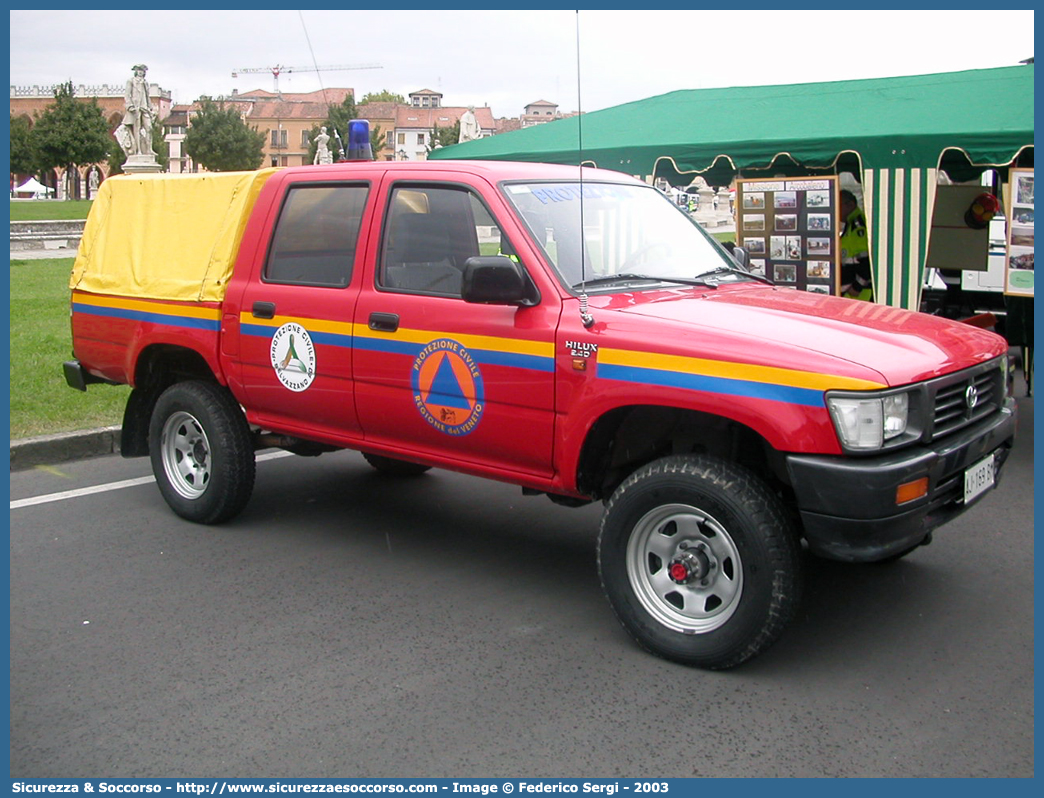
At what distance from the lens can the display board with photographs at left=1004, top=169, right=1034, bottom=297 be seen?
780 cm

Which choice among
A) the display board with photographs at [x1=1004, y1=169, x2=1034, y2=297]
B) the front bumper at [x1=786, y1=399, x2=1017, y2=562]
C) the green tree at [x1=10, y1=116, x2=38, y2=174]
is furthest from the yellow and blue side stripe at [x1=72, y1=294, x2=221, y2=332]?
the green tree at [x1=10, y1=116, x2=38, y2=174]

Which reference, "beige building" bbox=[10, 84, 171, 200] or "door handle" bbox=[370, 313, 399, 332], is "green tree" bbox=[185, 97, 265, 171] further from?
"door handle" bbox=[370, 313, 399, 332]

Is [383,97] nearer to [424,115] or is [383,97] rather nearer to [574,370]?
[424,115]

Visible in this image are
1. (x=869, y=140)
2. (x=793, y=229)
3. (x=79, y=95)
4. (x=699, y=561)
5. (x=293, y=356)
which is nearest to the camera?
(x=699, y=561)

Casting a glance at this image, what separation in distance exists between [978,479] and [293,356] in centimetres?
329

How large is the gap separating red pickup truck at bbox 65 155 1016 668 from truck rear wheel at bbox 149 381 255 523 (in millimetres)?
14

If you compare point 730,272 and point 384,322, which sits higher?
point 730,272

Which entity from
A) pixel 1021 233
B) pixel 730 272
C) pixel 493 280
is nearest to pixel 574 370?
pixel 493 280

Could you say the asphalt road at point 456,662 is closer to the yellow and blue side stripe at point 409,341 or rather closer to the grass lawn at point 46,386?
the yellow and blue side stripe at point 409,341

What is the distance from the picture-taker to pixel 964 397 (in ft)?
13.4

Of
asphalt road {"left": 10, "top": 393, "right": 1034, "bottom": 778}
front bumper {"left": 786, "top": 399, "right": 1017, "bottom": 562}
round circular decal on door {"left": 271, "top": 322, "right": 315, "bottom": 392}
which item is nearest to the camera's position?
asphalt road {"left": 10, "top": 393, "right": 1034, "bottom": 778}

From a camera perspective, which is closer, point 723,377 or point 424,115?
point 723,377

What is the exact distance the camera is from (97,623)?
4535mm

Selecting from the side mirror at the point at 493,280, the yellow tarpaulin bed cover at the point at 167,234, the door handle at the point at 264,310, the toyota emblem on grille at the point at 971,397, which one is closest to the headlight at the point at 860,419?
the toyota emblem on grille at the point at 971,397
